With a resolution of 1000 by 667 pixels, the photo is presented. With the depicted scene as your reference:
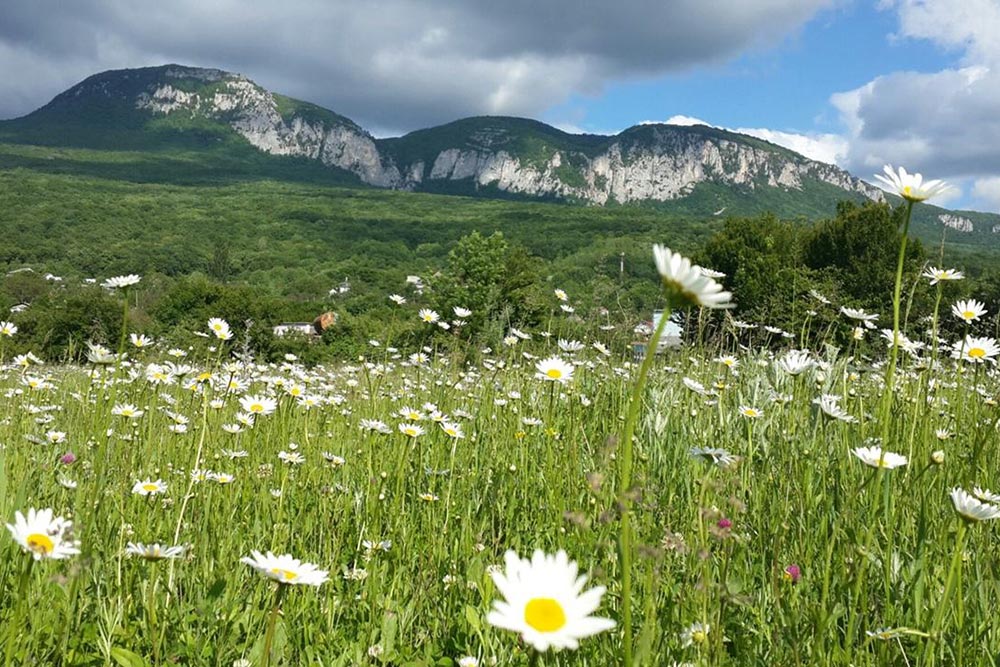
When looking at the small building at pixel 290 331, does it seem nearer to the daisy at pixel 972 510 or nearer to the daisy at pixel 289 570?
the daisy at pixel 289 570

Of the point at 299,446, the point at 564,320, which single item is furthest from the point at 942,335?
the point at 299,446

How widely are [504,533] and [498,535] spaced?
64 millimetres

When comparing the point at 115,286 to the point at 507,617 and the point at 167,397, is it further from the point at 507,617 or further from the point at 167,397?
the point at 167,397

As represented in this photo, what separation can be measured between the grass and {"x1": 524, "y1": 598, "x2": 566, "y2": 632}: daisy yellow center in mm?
207

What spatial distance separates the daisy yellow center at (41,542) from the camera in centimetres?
114

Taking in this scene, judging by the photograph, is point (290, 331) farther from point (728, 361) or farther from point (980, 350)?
point (980, 350)

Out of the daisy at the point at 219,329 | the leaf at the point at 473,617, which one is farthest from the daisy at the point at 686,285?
the daisy at the point at 219,329

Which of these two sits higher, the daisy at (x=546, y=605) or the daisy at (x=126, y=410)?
the daisy at (x=546, y=605)

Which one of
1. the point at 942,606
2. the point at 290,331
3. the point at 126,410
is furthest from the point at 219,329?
the point at 290,331

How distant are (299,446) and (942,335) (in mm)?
5059

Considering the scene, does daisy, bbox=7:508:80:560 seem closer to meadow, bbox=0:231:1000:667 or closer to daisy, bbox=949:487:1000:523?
meadow, bbox=0:231:1000:667

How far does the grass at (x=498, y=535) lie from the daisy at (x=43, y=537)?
0.19 feet

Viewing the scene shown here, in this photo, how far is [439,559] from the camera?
2305 mm

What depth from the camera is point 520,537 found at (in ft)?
8.49
